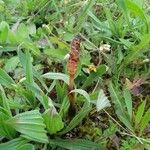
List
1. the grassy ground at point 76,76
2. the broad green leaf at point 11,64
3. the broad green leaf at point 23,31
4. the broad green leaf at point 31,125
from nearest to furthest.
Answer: the broad green leaf at point 31,125 < the grassy ground at point 76,76 < the broad green leaf at point 11,64 < the broad green leaf at point 23,31

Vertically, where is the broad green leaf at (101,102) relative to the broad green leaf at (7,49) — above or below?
below

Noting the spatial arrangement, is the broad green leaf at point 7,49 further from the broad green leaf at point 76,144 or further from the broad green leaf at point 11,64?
the broad green leaf at point 76,144

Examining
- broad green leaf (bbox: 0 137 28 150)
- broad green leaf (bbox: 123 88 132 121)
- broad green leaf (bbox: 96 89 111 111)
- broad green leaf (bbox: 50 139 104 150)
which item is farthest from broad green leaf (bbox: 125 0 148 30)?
broad green leaf (bbox: 0 137 28 150)

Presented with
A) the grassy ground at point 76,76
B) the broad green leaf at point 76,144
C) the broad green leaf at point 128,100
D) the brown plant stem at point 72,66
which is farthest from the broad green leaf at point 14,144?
the broad green leaf at point 128,100

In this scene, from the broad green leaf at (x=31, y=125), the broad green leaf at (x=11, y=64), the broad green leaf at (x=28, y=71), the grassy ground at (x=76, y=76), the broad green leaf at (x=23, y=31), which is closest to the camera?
the broad green leaf at (x=31, y=125)

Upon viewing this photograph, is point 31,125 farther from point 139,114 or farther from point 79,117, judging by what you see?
point 139,114

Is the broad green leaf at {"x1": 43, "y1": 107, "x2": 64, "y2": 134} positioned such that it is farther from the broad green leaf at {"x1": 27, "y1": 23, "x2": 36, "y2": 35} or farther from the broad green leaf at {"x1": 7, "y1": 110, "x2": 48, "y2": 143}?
the broad green leaf at {"x1": 27, "y1": 23, "x2": 36, "y2": 35}

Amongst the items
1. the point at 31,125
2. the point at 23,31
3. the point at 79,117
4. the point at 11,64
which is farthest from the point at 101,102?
the point at 23,31
